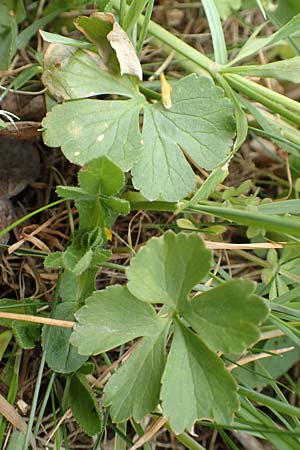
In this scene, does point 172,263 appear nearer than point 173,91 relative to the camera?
Yes

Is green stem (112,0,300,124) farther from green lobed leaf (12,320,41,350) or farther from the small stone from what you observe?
green lobed leaf (12,320,41,350)

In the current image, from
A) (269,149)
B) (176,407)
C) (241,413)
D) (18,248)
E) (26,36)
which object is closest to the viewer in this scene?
(176,407)

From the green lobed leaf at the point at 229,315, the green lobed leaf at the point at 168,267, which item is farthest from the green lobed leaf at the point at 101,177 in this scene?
the green lobed leaf at the point at 229,315

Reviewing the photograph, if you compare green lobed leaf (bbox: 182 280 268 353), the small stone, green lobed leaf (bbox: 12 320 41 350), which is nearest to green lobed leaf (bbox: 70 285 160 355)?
green lobed leaf (bbox: 182 280 268 353)

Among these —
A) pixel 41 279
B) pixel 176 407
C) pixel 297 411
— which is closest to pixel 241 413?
pixel 297 411

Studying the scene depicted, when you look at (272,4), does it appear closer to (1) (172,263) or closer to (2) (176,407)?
(1) (172,263)

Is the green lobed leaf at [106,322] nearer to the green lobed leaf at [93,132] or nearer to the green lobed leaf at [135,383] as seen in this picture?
the green lobed leaf at [135,383]

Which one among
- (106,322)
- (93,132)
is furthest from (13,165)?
(106,322)
